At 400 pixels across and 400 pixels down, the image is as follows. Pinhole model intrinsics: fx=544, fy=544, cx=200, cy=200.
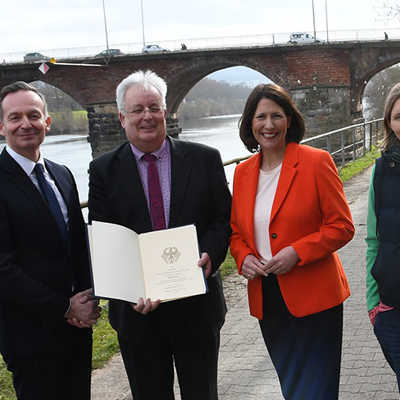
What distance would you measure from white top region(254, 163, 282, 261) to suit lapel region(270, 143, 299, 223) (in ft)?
0.14

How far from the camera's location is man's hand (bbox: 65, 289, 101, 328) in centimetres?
219

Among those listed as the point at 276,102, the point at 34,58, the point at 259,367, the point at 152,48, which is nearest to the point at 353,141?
the point at 259,367

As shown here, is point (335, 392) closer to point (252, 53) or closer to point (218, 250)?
point (218, 250)

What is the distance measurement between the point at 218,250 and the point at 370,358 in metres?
1.56

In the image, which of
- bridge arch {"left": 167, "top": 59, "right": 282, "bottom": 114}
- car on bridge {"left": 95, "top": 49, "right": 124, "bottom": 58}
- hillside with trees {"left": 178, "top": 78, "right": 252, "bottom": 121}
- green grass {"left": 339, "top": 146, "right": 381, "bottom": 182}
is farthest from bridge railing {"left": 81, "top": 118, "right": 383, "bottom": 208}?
hillside with trees {"left": 178, "top": 78, "right": 252, "bottom": 121}

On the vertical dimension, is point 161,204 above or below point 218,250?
above

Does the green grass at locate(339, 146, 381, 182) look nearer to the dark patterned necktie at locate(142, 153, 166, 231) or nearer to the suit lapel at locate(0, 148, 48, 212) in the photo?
the dark patterned necktie at locate(142, 153, 166, 231)

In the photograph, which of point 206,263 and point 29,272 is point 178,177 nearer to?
point 206,263

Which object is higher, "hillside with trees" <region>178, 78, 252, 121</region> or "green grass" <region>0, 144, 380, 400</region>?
"hillside with trees" <region>178, 78, 252, 121</region>

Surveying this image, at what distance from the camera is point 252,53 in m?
26.5

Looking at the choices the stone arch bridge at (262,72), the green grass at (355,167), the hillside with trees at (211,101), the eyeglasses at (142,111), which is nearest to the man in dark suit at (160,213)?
the eyeglasses at (142,111)

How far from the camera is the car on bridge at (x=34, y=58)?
3028 cm

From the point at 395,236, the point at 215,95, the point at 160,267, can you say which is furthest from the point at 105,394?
the point at 215,95

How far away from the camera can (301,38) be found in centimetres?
2588
